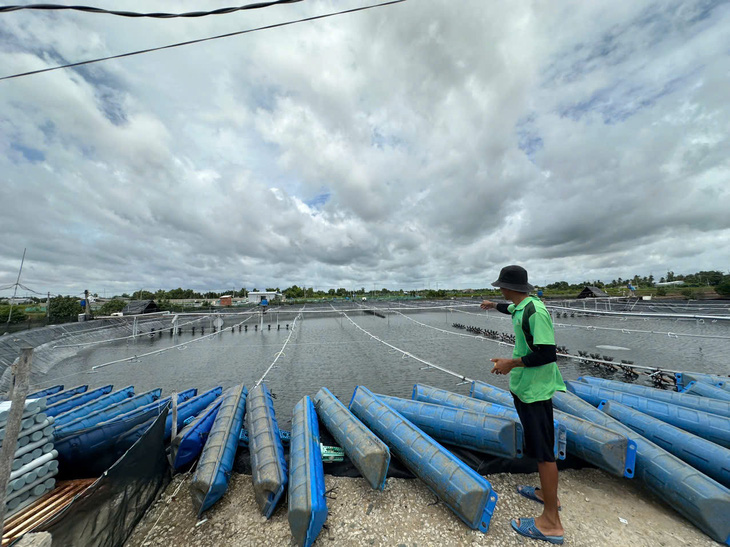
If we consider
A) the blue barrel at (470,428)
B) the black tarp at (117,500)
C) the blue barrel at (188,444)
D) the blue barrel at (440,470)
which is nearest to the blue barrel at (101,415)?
the blue barrel at (188,444)

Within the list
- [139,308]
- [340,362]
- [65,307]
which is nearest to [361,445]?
[340,362]

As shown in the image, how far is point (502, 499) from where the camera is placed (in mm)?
4184

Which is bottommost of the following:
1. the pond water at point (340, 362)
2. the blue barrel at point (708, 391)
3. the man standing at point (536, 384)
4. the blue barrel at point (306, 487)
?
the pond water at point (340, 362)

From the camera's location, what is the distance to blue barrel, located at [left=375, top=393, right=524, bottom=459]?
14.4 feet

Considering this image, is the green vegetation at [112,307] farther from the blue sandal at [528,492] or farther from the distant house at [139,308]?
the blue sandal at [528,492]

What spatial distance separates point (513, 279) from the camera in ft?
11.6

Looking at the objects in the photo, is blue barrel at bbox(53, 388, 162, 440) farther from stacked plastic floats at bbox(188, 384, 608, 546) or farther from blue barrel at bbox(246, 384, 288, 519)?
blue barrel at bbox(246, 384, 288, 519)

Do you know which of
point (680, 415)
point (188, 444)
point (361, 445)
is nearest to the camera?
point (361, 445)

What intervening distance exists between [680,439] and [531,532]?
328 cm

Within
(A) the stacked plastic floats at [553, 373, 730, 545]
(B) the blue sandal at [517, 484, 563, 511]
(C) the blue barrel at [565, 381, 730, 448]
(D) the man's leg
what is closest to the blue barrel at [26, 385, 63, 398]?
(B) the blue sandal at [517, 484, 563, 511]

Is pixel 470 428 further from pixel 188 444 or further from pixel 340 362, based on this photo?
pixel 340 362

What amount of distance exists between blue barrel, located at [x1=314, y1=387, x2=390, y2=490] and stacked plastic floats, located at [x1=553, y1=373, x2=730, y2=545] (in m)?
3.74

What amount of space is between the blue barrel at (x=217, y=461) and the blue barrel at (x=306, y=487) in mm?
1033

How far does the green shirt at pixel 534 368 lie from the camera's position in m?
3.20
